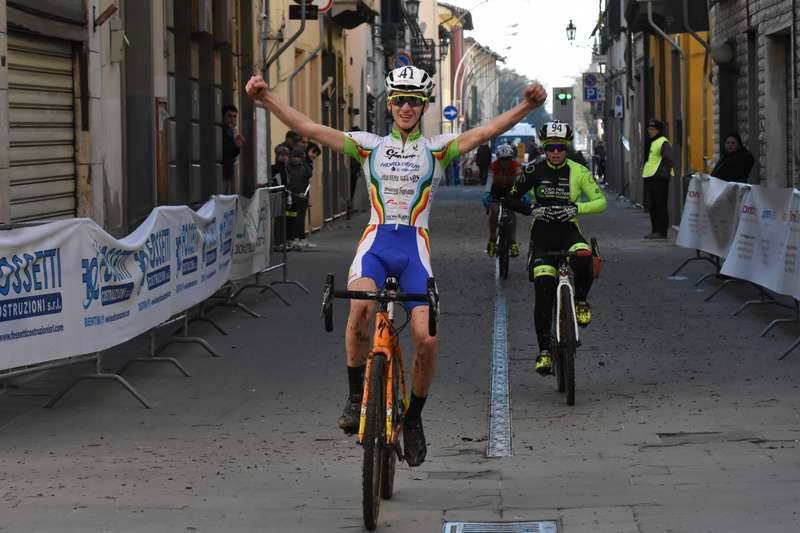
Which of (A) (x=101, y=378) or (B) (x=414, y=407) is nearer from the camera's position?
(B) (x=414, y=407)

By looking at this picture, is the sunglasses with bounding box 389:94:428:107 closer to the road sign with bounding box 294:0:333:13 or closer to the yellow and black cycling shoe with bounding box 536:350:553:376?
the yellow and black cycling shoe with bounding box 536:350:553:376

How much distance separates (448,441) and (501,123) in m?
2.18

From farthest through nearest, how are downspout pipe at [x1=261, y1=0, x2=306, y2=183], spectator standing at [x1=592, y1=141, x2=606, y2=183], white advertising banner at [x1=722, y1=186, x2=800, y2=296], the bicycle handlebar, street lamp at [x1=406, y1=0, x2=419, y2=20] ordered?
spectator standing at [x1=592, y1=141, x2=606, y2=183] < street lamp at [x1=406, y1=0, x2=419, y2=20] < downspout pipe at [x1=261, y1=0, x2=306, y2=183] < white advertising banner at [x1=722, y1=186, x2=800, y2=296] < the bicycle handlebar

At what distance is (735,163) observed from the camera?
23641mm

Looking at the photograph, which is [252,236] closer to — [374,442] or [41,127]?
[41,127]

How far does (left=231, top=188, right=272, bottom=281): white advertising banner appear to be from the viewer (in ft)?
57.3

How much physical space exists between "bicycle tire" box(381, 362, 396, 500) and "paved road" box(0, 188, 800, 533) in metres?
0.07

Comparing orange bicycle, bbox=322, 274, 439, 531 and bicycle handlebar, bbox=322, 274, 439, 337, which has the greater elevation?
bicycle handlebar, bbox=322, 274, 439, 337

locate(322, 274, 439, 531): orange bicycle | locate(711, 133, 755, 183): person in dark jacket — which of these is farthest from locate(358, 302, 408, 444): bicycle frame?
locate(711, 133, 755, 183): person in dark jacket

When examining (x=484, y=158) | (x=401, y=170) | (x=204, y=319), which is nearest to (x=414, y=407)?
(x=401, y=170)

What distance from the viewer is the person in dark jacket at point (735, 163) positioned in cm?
2364

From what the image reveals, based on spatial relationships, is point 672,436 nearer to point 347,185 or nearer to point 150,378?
point 150,378

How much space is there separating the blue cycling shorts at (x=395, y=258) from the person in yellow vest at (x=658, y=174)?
20883 mm

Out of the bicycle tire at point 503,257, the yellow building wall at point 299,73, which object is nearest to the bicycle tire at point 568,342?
the bicycle tire at point 503,257
